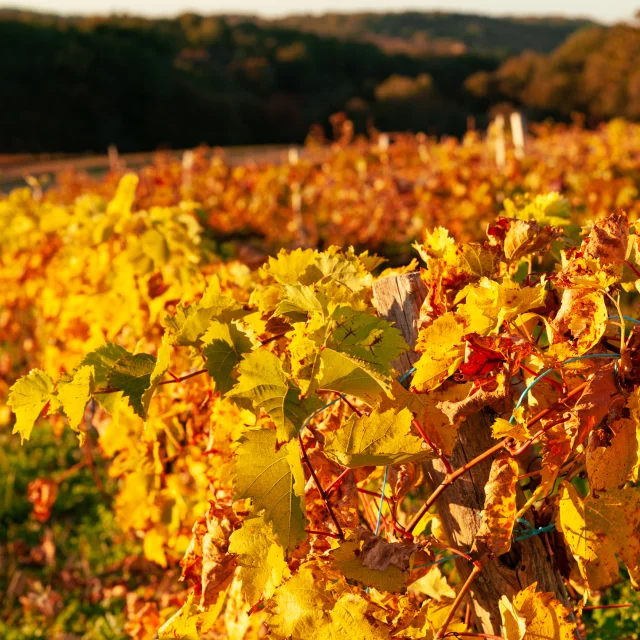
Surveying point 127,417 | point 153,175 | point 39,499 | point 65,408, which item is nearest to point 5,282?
point 39,499

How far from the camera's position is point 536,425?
51.0 inches

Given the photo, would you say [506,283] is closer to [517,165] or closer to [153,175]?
[517,165]

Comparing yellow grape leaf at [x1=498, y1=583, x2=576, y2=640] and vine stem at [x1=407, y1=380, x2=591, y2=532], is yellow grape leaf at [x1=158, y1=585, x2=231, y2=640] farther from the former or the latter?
yellow grape leaf at [x1=498, y1=583, x2=576, y2=640]

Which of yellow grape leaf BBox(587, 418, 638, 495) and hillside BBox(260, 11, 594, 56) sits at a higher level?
hillside BBox(260, 11, 594, 56)

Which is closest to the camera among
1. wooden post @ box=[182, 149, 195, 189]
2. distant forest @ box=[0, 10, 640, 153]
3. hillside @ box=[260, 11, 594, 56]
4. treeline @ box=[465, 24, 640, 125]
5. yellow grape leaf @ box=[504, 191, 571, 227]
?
yellow grape leaf @ box=[504, 191, 571, 227]

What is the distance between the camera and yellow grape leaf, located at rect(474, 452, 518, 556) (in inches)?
49.1

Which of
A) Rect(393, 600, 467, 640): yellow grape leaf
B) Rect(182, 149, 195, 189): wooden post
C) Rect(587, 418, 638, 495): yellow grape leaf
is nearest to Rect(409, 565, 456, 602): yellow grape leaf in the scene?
Rect(393, 600, 467, 640): yellow grape leaf

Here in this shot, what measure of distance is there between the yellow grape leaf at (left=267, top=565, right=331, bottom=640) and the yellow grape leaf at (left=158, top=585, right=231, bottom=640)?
1.22ft

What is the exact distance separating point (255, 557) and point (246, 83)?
162 feet

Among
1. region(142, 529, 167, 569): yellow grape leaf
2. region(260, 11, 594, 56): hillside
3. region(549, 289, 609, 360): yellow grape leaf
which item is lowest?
region(142, 529, 167, 569): yellow grape leaf

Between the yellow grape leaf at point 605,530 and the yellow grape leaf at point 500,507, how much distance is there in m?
0.08

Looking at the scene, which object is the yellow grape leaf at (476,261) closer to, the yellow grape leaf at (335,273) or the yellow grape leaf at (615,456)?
the yellow grape leaf at (335,273)

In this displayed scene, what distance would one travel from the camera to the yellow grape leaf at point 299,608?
1175 millimetres

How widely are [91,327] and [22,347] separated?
2.63 meters
